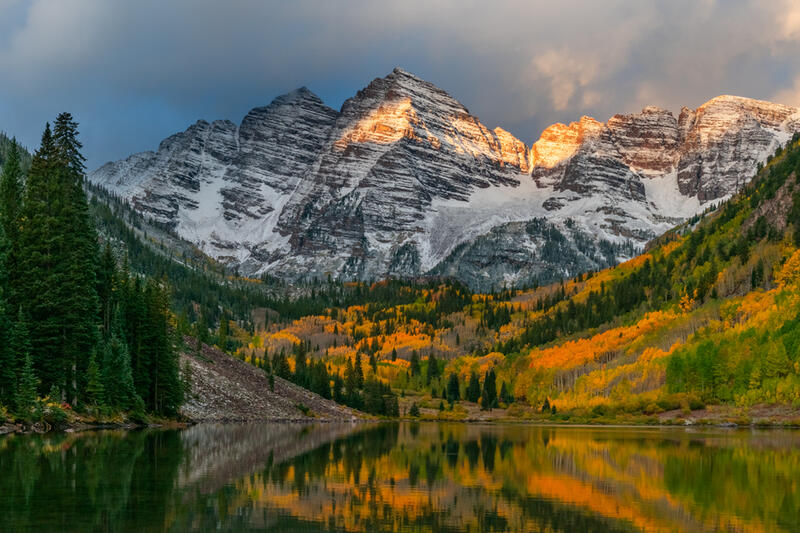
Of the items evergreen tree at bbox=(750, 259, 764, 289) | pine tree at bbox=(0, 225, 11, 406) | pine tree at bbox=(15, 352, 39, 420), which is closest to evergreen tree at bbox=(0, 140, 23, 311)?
pine tree at bbox=(0, 225, 11, 406)

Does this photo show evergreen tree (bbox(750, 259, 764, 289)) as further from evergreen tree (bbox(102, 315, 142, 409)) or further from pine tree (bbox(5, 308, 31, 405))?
pine tree (bbox(5, 308, 31, 405))

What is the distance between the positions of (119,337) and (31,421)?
26706mm

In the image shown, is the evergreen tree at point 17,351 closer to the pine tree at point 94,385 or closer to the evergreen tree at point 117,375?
the pine tree at point 94,385

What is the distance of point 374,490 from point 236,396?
97.7 meters

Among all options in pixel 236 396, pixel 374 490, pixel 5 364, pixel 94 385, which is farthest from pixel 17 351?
pixel 236 396

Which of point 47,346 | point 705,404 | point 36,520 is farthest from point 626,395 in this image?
point 36,520

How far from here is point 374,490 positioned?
38.3m

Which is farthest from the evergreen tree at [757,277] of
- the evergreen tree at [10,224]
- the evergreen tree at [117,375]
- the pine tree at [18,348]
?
the pine tree at [18,348]

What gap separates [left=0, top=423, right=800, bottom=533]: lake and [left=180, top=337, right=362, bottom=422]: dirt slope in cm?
5881

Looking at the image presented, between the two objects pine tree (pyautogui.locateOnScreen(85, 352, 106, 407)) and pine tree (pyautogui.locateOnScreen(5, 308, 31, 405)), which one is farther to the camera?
pine tree (pyautogui.locateOnScreen(85, 352, 106, 407))

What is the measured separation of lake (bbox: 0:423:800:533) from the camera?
28984 mm

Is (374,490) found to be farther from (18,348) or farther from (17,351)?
(18,348)

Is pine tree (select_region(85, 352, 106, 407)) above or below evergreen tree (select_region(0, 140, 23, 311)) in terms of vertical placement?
below

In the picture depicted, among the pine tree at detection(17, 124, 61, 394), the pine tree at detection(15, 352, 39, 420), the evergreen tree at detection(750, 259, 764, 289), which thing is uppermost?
the evergreen tree at detection(750, 259, 764, 289)
